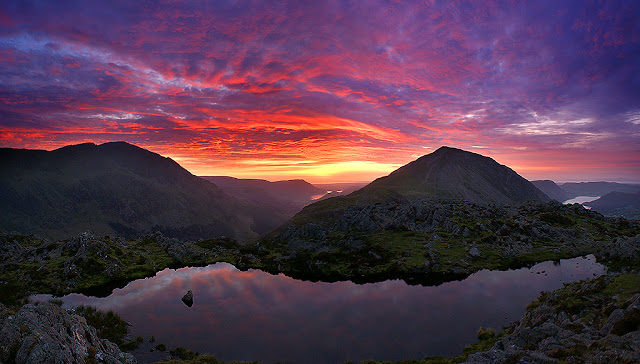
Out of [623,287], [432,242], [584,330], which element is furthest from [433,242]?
[584,330]

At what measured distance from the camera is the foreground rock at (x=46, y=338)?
21.3m

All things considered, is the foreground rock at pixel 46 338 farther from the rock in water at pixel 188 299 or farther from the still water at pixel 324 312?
the rock in water at pixel 188 299

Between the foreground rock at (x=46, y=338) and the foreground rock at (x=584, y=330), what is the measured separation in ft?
131

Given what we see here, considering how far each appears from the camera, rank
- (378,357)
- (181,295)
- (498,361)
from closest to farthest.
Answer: (498,361)
(378,357)
(181,295)

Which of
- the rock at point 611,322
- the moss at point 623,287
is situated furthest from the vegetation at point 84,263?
the moss at point 623,287

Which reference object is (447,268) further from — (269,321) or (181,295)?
(181,295)

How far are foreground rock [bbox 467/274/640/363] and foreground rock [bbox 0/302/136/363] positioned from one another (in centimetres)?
3982

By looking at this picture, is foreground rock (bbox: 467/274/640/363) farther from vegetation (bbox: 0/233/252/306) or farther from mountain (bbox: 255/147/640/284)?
vegetation (bbox: 0/233/252/306)

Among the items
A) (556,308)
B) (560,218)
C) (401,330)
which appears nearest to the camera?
(556,308)

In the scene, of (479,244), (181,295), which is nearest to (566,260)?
(479,244)

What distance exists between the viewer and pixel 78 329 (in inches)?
1099

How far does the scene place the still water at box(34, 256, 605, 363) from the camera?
41.2m

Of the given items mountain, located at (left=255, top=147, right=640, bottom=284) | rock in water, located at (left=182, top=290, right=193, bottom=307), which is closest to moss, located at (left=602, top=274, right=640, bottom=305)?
mountain, located at (left=255, top=147, right=640, bottom=284)

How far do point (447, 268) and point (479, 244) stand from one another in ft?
82.0
